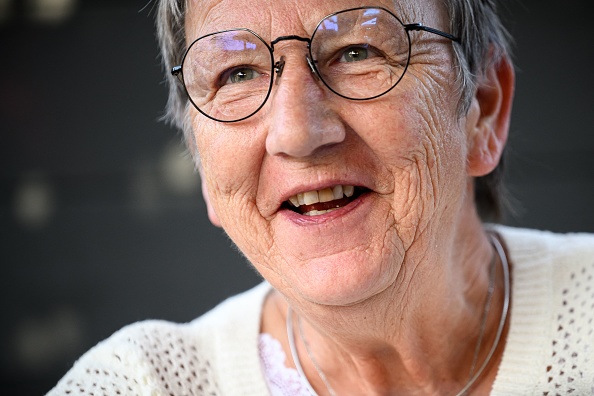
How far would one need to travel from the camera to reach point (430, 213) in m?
1.64

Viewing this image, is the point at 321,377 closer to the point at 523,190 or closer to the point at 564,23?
the point at 523,190

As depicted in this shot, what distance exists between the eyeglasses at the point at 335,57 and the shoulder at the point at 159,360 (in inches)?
25.6

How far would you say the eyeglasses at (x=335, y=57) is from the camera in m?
1.54

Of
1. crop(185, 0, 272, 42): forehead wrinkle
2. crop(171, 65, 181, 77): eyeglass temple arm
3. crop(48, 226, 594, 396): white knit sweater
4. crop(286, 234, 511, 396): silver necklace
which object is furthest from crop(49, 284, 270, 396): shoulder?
crop(185, 0, 272, 42): forehead wrinkle

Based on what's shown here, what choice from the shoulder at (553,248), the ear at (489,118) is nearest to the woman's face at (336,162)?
the ear at (489,118)

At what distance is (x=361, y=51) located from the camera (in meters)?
1.58

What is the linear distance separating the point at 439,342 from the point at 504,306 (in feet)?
0.74

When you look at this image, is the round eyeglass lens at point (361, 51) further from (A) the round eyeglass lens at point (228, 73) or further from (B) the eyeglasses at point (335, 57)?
(A) the round eyeglass lens at point (228, 73)

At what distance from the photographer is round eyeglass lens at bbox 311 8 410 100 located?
5.06ft

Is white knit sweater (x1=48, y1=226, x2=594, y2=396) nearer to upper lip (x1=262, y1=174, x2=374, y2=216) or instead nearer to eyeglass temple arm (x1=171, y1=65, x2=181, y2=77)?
upper lip (x1=262, y1=174, x2=374, y2=216)

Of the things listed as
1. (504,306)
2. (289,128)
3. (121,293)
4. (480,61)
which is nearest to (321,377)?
(504,306)

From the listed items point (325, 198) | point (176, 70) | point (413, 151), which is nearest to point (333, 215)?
point (325, 198)

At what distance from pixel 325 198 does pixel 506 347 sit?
2.11 ft

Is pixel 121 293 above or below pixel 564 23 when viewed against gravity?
below
